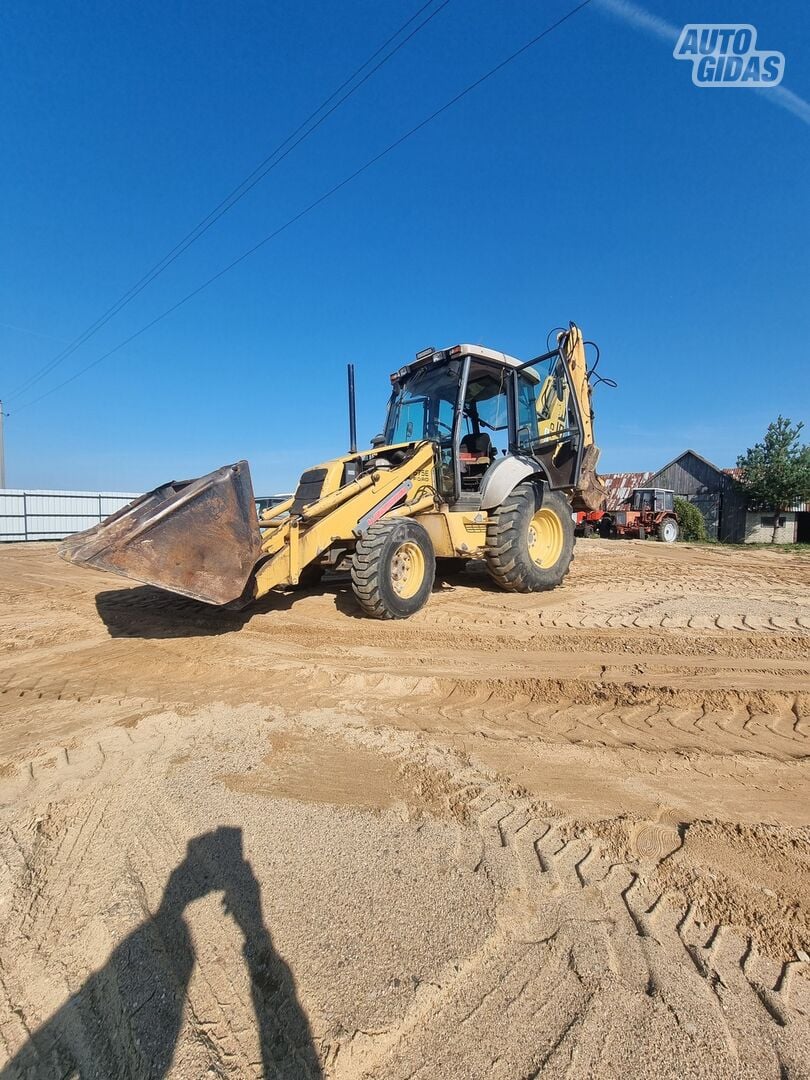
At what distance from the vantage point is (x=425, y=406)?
6930 mm

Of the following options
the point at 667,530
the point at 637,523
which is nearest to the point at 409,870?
the point at 637,523

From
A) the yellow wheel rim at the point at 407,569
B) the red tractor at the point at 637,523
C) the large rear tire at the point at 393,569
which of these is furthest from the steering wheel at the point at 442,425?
the red tractor at the point at 637,523

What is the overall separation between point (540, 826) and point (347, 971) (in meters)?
0.96

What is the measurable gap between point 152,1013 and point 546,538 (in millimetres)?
6633

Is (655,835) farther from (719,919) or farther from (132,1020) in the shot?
(132,1020)

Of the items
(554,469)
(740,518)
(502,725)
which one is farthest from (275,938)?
(740,518)

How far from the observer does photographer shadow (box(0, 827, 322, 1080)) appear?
1.28 m

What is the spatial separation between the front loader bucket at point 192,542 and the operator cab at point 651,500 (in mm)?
22711

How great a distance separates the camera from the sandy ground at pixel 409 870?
1.33 meters

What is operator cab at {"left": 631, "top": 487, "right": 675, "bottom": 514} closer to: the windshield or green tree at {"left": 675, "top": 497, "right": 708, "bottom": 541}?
green tree at {"left": 675, "top": 497, "right": 708, "bottom": 541}

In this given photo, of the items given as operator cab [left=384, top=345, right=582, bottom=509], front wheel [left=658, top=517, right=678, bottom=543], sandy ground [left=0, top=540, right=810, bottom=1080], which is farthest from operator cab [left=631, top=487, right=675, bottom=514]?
sandy ground [left=0, top=540, right=810, bottom=1080]

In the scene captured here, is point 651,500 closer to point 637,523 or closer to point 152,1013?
point 637,523

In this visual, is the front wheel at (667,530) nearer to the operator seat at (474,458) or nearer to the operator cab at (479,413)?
the operator cab at (479,413)

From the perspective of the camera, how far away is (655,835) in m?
2.06
